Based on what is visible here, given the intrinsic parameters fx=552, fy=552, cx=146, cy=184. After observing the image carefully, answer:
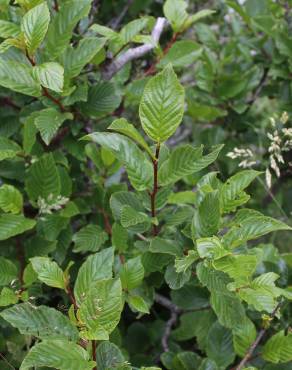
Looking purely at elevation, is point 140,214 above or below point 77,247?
above

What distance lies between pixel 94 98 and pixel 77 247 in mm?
439

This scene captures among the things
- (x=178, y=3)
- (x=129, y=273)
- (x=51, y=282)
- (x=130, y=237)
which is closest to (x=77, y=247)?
(x=130, y=237)

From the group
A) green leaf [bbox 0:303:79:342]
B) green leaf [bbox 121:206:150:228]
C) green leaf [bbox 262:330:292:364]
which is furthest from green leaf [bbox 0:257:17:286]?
green leaf [bbox 262:330:292:364]

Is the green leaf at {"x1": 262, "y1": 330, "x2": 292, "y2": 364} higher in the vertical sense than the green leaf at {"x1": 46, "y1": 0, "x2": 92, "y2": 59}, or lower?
lower

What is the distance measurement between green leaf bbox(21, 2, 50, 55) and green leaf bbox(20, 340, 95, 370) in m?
0.71

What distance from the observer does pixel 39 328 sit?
1199mm

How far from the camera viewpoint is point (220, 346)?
154cm

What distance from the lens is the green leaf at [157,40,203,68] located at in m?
1.79

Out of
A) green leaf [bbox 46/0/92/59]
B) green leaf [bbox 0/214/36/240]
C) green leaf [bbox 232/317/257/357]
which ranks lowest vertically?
green leaf [bbox 232/317/257/357]

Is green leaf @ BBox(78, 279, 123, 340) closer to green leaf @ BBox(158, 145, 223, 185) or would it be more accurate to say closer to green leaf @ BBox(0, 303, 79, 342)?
green leaf @ BBox(0, 303, 79, 342)

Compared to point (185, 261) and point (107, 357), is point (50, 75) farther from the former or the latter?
point (107, 357)

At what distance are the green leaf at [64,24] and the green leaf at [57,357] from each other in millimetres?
768

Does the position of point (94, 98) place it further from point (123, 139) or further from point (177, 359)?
point (177, 359)

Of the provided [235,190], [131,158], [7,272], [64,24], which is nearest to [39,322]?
[7,272]
